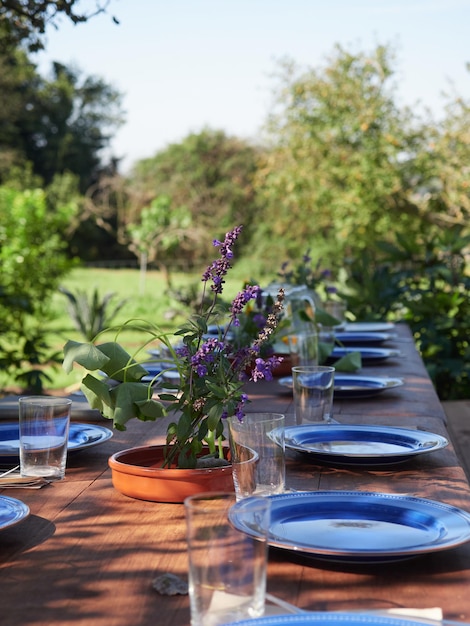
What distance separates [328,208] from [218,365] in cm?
1164

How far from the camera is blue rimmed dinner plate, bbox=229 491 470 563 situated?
97cm

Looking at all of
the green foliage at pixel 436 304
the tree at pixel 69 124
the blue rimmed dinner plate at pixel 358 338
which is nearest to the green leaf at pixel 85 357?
the blue rimmed dinner plate at pixel 358 338

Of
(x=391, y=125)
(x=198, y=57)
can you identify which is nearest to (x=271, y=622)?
(x=391, y=125)

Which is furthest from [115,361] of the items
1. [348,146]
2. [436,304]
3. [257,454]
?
[348,146]

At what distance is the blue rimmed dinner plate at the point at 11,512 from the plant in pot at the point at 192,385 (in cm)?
18

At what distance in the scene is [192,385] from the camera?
4.21 ft

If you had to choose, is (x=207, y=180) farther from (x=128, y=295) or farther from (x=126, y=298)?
(x=126, y=298)

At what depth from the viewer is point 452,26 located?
48.9 feet

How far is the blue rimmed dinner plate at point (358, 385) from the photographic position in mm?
2275

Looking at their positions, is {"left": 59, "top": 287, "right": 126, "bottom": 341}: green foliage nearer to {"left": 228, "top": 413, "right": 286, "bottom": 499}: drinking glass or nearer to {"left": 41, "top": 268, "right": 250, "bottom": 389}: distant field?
{"left": 41, "top": 268, "right": 250, "bottom": 389}: distant field

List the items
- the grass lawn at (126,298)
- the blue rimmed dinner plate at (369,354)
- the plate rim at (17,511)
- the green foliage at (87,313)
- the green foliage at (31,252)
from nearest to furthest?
the plate rim at (17,511)
the blue rimmed dinner plate at (369,354)
the green foliage at (31,252)
the green foliage at (87,313)
the grass lawn at (126,298)

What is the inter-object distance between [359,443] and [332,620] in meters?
0.86

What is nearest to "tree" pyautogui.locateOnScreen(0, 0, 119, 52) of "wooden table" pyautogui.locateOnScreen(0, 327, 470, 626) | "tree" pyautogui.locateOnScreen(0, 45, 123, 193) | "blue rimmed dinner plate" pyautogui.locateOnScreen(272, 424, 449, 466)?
"blue rimmed dinner plate" pyautogui.locateOnScreen(272, 424, 449, 466)

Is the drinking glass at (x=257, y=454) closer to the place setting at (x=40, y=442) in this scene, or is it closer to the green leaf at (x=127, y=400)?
A: the green leaf at (x=127, y=400)
